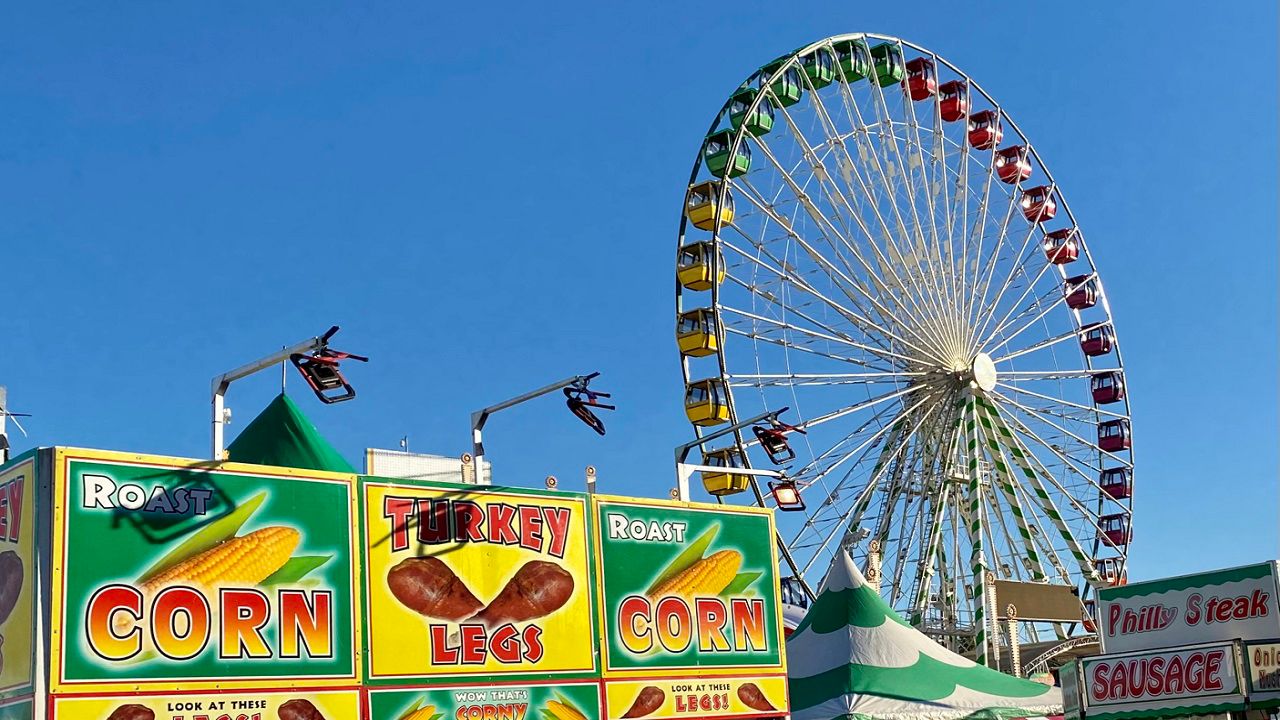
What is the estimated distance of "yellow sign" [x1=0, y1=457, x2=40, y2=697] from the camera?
12539mm

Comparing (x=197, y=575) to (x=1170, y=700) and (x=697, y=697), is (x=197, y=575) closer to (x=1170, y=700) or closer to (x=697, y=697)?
(x=697, y=697)

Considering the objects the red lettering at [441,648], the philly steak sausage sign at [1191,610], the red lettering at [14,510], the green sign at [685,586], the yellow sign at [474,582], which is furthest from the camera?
the philly steak sausage sign at [1191,610]

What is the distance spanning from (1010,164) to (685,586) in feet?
79.3

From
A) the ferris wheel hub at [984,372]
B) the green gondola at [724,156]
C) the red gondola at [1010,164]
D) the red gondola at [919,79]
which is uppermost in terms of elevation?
the red gondola at [919,79]

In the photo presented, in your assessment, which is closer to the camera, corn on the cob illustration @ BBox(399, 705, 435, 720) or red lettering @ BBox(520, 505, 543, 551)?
corn on the cob illustration @ BBox(399, 705, 435, 720)

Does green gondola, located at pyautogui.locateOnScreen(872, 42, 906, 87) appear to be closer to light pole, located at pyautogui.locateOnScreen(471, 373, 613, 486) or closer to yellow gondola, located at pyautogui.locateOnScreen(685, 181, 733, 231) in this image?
yellow gondola, located at pyautogui.locateOnScreen(685, 181, 733, 231)

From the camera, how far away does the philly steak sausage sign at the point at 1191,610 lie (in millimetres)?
22688

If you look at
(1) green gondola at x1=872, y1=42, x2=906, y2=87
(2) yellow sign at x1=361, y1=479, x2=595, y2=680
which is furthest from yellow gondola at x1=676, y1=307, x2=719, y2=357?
(2) yellow sign at x1=361, y1=479, x2=595, y2=680

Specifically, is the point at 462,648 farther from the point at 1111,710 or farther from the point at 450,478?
the point at 1111,710

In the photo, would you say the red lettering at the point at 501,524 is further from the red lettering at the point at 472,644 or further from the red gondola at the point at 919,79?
the red gondola at the point at 919,79

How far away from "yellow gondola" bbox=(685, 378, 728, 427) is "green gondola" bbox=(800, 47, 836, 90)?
776 cm

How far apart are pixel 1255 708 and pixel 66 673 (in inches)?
593

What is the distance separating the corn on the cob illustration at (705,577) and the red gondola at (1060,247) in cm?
2417

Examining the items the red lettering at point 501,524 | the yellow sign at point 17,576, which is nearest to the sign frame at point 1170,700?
the red lettering at point 501,524
